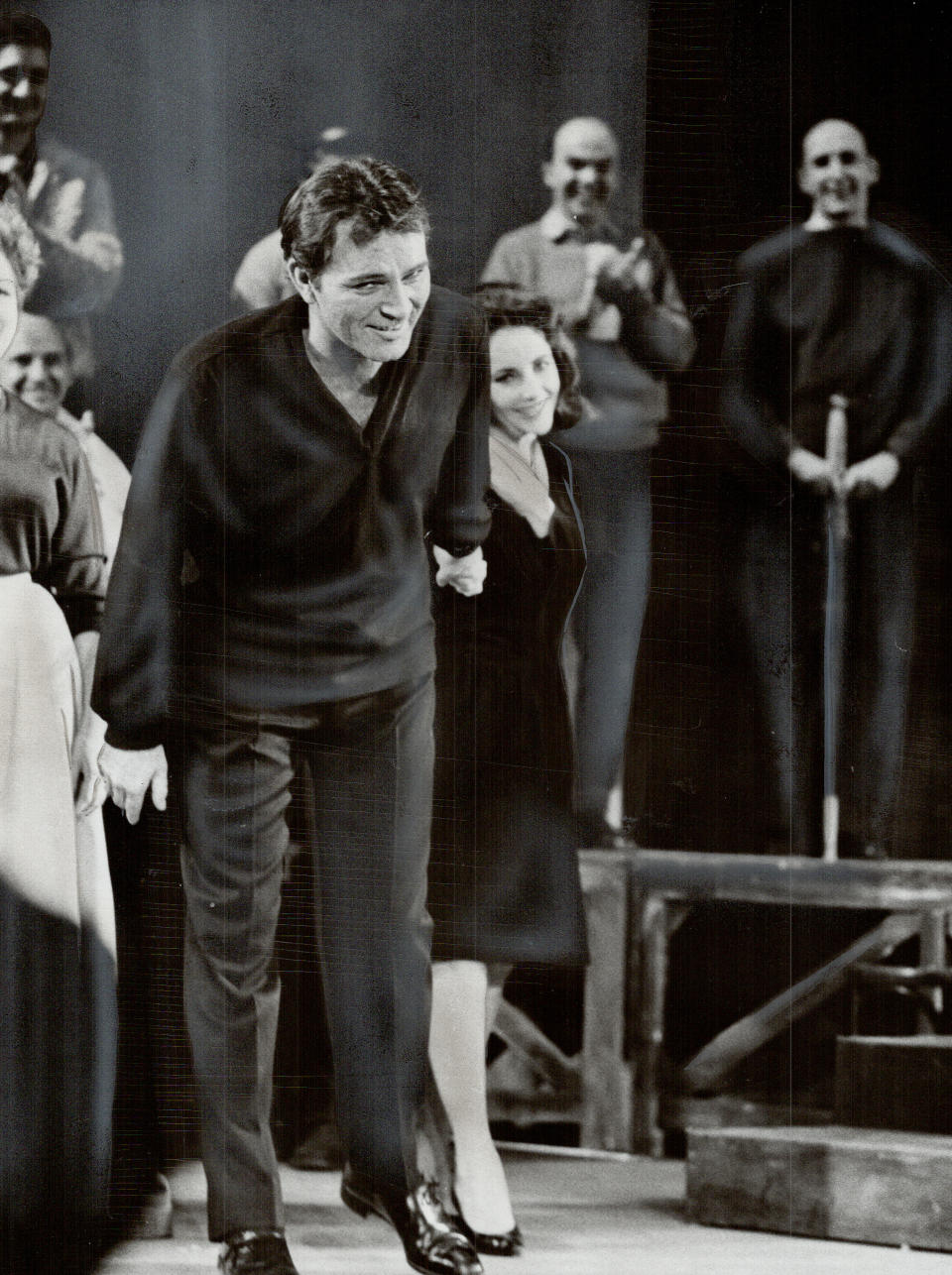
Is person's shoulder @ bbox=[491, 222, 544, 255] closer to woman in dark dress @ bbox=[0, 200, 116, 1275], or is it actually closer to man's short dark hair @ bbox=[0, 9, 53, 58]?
woman in dark dress @ bbox=[0, 200, 116, 1275]

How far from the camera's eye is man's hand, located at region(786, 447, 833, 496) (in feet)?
12.6

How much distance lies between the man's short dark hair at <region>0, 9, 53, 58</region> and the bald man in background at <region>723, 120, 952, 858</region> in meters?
1.79

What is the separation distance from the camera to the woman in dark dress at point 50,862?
3.73m

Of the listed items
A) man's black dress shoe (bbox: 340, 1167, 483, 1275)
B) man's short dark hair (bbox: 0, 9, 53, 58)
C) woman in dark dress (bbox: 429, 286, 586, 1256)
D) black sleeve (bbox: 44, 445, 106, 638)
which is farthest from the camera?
man's short dark hair (bbox: 0, 9, 53, 58)

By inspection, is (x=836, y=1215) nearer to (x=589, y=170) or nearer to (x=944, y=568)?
(x=944, y=568)

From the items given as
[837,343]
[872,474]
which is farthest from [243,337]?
[872,474]

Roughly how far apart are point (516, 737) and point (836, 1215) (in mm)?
1297

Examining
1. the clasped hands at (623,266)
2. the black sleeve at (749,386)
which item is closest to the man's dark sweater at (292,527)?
the clasped hands at (623,266)

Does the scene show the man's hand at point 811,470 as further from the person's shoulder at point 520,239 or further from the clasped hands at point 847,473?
the person's shoulder at point 520,239

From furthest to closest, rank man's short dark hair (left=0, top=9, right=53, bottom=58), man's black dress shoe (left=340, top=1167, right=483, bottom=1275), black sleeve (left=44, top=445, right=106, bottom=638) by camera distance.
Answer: man's short dark hair (left=0, top=9, right=53, bottom=58)
black sleeve (left=44, top=445, right=106, bottom=638)
man's black dress shoe (left=340, top=1167, right=483, bottom=1275)

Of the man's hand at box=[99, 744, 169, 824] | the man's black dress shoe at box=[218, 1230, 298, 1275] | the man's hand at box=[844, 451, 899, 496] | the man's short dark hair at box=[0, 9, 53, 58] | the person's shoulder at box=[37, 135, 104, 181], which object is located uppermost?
the man's short dark hair at box=[0, 9, 53, 58]

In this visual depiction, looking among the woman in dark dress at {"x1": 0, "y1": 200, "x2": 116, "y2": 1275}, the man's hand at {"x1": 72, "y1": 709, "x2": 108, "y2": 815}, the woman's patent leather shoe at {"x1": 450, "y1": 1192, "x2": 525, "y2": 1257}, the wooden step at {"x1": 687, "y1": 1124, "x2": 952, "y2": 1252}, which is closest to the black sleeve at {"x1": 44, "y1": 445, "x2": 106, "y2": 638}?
the woman in dark dress at {"x1": 0, "y1": 200, "x2": 116, "y2": 1275}

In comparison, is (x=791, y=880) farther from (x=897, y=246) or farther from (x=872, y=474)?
(x=897, y=246)

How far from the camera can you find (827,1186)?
3619mm
